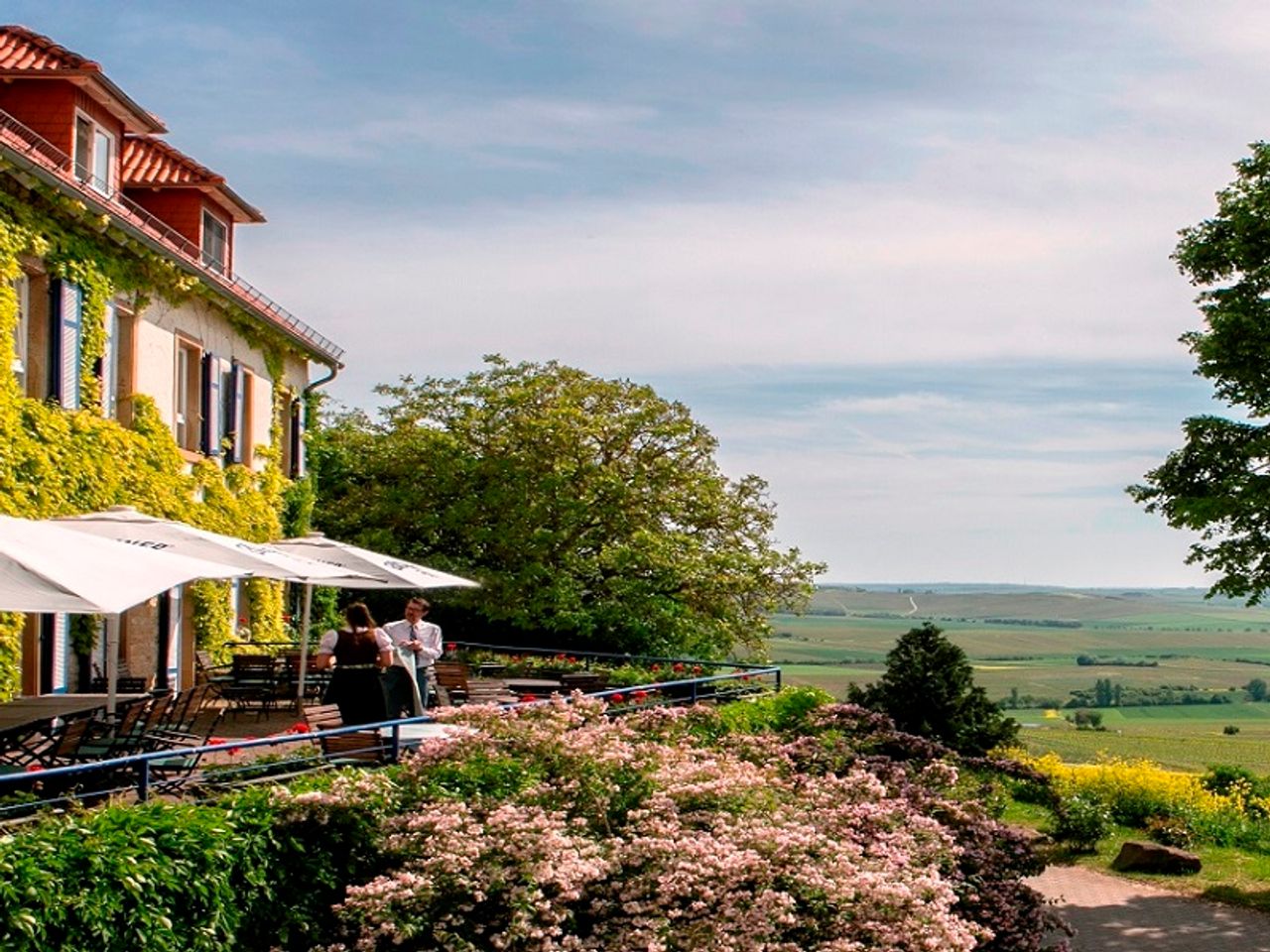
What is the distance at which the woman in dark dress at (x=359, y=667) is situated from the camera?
15031 mm

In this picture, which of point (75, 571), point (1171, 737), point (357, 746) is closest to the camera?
point (75, 571)

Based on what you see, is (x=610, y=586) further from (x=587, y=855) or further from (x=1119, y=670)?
(x=1119, y=670)

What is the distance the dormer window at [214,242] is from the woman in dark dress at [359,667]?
36.5ft

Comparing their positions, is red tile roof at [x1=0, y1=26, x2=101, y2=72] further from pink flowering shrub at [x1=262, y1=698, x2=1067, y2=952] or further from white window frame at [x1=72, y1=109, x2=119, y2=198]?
pink flowering shrub at [x1=262, y1=698, x2=1067, y2=952]

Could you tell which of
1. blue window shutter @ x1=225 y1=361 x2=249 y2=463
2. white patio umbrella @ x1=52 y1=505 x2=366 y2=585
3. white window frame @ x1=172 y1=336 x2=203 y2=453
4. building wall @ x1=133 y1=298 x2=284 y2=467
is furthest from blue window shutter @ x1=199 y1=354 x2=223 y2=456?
white patio umbrella @ x1=52 y1=505 x2=366 y2=585

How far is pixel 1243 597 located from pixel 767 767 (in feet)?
47.4

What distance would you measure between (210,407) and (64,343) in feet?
17.4

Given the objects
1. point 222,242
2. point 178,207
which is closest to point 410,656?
point 178,207

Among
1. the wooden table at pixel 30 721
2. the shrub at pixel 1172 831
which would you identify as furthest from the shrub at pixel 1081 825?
the wooden table at pixel 30 721

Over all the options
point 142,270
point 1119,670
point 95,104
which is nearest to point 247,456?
point 142,270

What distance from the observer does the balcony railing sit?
17.8m

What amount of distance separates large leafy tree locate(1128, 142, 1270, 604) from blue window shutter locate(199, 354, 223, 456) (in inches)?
598

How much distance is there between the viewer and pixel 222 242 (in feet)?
→ 85.1

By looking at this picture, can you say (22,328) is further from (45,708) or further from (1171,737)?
(1171,737)
